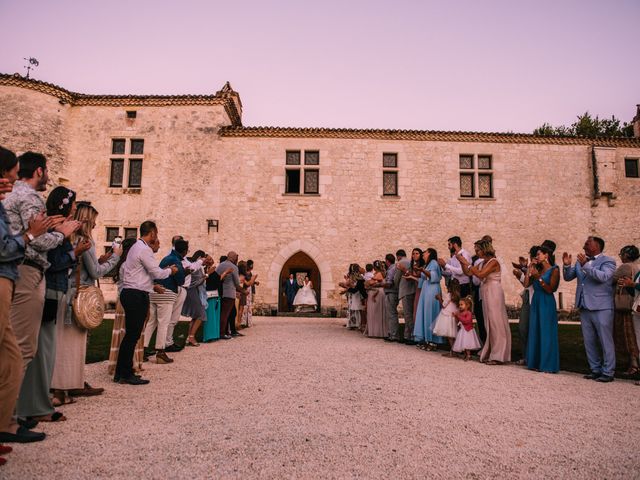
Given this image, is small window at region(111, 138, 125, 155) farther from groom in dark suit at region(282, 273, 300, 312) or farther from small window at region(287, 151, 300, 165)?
groom in dark suit at region(282, 273, 300, 312)

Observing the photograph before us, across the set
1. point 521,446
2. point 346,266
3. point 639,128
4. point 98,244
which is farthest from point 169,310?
point 639,128

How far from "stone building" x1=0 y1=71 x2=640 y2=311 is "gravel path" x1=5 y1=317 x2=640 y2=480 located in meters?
10.8

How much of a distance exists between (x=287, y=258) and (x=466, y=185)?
25.2ft

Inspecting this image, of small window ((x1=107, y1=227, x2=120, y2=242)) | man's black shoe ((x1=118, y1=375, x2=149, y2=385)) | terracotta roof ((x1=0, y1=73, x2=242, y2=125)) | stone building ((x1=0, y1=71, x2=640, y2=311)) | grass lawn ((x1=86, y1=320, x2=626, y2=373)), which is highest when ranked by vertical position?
terracotta roof ((x1=0, y1=73, x2=242, y2=125))

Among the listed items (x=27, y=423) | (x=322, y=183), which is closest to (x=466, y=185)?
(x=322, y=183)

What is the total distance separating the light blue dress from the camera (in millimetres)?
8227

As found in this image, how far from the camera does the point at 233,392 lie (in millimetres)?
4469

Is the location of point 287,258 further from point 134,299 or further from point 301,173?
point 134,299

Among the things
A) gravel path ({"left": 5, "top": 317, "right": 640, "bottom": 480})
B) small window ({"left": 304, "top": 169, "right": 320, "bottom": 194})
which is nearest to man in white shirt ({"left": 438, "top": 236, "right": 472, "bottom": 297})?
gravel path ({"left": 5, "top": 317, "right": 640, "bottom": 480})

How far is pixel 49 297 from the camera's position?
3.56 metres

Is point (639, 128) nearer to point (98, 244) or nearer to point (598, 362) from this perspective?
point (598, 362)

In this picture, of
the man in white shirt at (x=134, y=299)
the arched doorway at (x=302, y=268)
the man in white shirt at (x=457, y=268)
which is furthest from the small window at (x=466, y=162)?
the man in white shirt at (x=134, y=299)

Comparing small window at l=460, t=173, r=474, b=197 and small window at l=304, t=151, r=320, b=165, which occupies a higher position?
small window at l=304, t=151, r=320, b=165

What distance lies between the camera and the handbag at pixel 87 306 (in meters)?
4.07
